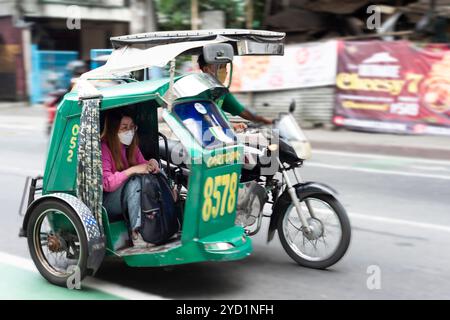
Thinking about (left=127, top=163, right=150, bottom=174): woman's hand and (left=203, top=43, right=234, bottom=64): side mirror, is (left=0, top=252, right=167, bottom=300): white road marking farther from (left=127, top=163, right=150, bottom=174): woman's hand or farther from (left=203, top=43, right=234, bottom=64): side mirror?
(left=203, top=43, right=234, bottom=64): side mirror

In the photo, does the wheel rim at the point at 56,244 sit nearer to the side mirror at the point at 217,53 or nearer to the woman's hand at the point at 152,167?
the woman's hand at the point at 152,167

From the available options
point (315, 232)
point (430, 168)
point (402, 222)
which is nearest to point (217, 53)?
point (315, 232)

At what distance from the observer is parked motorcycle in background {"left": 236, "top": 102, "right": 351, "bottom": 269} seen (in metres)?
4.73

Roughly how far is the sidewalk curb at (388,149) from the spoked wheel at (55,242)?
26.8 ft

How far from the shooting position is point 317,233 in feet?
15.6

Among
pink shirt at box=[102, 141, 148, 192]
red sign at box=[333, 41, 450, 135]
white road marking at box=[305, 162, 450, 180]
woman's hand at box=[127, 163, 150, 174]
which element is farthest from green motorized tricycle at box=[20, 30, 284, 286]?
red sign at box=[333, 41, 450, 135]

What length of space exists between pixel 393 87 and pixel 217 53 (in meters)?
9.44

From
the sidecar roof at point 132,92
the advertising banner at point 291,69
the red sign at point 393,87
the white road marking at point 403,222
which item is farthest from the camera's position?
the advertising banner at point 291,69

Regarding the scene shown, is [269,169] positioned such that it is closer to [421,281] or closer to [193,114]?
[193,114]

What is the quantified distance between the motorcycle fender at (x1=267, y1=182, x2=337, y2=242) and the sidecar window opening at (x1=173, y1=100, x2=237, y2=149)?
786mm

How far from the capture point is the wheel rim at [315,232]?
4.73 meters

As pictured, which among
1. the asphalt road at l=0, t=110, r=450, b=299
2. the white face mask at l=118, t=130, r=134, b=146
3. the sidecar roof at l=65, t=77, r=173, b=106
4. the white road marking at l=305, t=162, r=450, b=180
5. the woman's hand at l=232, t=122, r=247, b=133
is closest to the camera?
the sidecar roof at l=65, t=77, r=173, b=106

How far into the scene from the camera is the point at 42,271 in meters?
4.53

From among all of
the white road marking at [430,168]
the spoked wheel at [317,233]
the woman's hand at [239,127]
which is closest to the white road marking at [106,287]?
the spoked wheel at [317,233]
